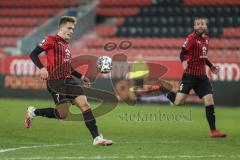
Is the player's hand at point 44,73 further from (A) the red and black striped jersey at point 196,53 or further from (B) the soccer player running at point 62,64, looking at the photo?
(A) the red and black striped jersey at point 196,53

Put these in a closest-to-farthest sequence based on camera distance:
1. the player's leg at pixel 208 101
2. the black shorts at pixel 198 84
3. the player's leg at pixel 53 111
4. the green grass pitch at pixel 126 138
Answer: the green grass pitch at pixel 126 138
the player's leg at pixel 53 111
the player's leg at pixel 208 101
the black shorts at pixel 198 84

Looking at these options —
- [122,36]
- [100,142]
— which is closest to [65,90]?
[100,142]

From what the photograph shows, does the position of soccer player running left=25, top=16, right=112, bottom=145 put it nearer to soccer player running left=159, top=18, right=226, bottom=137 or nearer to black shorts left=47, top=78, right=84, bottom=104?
black shorts left=47, top=78, right=84, bottom=104

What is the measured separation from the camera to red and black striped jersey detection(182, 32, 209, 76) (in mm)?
12094

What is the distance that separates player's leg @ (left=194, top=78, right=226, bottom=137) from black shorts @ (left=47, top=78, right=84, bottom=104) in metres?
2.95

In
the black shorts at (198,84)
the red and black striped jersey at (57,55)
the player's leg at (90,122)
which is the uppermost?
the red and black striped jersey at (57,55)

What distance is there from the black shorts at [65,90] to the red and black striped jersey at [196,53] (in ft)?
A: 9.34

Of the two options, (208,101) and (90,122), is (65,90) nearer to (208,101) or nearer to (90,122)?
(90,122)

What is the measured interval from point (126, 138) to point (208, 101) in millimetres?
1821

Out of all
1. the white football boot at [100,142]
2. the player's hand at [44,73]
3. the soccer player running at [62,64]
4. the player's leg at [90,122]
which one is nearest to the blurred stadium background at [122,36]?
the soccer player running at [62,64]

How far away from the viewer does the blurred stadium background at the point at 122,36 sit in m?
21.6

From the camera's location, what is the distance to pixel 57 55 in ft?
33.3

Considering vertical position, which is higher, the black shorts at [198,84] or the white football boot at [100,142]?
the black shorts at [198,84]

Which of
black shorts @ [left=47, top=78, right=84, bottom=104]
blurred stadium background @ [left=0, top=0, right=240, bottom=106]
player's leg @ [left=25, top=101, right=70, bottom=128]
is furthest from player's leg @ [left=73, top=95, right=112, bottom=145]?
blurred stadium background @ [left=0, top=0, right=240, bottom=106]
